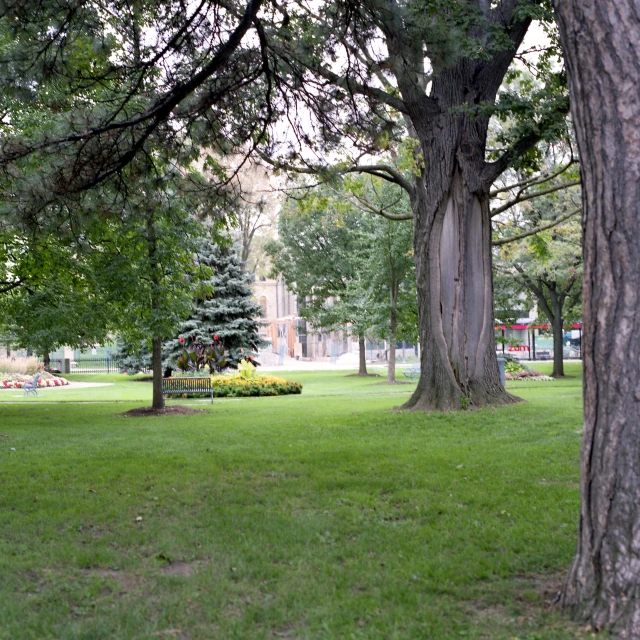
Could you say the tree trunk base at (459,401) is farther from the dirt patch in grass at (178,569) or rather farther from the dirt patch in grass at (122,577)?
the dirt patch in grass at (122,577)

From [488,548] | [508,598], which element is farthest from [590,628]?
[488,548]

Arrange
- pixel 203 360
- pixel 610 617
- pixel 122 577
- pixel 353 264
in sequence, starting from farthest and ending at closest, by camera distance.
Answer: pixel 353 264 < pixel 203 360 < pixel 122 577 < pixel 610 617

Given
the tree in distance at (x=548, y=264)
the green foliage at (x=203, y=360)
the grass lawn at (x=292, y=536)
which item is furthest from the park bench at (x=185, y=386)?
the tree in distance at (x=548, y=264)

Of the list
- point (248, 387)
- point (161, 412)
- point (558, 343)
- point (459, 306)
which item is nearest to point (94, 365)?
point (248, 387)

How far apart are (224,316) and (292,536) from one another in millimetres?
28919

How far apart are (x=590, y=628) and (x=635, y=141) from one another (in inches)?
98.5

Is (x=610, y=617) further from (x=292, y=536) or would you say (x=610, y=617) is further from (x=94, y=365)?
(x=94, y=365)

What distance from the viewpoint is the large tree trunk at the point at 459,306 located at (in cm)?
1288

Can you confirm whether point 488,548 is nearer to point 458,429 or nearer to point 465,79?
point 458,429

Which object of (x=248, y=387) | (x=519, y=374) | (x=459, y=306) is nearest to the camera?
(x=459, y=306)

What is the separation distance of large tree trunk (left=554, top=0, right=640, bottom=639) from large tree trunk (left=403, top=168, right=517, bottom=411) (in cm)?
901

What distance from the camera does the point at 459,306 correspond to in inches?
507

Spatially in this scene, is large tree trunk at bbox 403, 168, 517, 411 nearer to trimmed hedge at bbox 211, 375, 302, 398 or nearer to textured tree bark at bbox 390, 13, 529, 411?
textured tree bark at bbox 390, 13, 529, 411

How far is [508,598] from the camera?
4176mm
